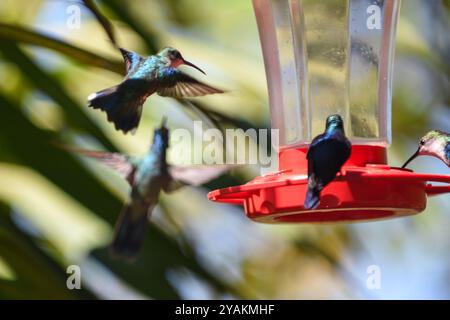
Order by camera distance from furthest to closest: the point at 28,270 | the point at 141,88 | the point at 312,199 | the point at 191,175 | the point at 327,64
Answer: the point at 28,270, the point at 327,64, the point at 141,88, the point at 191,175, the point at 312,199

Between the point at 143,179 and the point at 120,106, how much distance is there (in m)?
0.16

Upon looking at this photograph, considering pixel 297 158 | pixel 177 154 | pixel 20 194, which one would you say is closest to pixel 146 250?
pixel 177 154

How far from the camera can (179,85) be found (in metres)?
2.13

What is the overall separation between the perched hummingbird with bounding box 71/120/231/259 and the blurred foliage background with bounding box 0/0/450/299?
22.3 inches

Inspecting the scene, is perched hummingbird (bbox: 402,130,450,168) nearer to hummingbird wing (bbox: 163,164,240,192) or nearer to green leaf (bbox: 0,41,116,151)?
hummingbird wing (bbox: 163,164,240,192)

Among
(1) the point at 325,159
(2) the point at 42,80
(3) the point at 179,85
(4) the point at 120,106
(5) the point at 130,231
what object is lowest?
(5) the point at 130,231

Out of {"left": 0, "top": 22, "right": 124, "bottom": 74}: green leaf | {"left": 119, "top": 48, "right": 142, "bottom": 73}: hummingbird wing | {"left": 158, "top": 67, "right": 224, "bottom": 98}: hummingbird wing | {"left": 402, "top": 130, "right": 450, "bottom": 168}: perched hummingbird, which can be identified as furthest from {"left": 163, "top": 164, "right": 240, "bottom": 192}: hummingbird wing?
{"left": 0, "top": 22, "right": 124, "bottom": 74}: green leaf

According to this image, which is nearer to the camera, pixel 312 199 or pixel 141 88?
pixel 312 199

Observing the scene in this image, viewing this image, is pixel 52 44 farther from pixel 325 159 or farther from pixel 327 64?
pixel 325 159

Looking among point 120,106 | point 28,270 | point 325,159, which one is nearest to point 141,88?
point 120,106

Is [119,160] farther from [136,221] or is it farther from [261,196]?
[261,196]

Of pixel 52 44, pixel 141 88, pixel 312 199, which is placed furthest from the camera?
pixel 52 44
